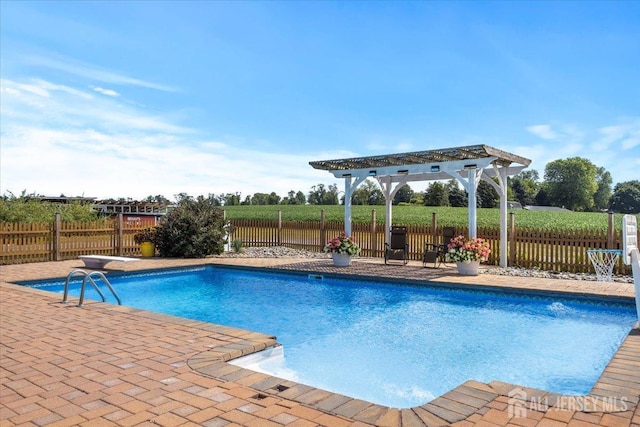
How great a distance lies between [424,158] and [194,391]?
370 inches

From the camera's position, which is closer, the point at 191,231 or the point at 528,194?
the point at 191,231

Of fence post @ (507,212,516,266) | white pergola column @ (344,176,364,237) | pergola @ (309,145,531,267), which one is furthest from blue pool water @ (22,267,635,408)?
fence post @ (507,212,516,266)

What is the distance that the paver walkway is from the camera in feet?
8.89

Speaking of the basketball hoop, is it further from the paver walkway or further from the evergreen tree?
the evergreen tree

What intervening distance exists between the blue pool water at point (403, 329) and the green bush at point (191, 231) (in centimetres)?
329

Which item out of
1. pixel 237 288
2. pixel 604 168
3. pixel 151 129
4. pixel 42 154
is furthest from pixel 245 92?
pixel 604 168

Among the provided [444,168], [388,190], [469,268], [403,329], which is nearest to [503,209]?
[444,168]

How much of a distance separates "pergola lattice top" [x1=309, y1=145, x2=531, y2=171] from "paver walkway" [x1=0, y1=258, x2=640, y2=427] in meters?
5.87

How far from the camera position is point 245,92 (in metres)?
15.8

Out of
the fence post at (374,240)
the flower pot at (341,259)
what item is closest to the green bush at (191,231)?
the flower pot at (341,259)

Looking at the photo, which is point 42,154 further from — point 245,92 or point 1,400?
point 1,400

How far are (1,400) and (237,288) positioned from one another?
697 centimetres

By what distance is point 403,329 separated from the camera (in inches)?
258

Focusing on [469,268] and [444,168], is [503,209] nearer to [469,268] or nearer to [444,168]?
[444,168]
